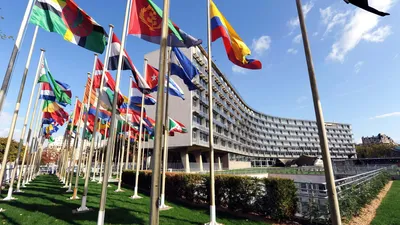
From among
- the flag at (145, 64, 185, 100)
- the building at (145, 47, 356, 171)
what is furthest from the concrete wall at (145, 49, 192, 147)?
the flag at (145, 64, 185, 100)

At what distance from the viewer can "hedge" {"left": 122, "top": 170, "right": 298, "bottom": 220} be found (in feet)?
29.6

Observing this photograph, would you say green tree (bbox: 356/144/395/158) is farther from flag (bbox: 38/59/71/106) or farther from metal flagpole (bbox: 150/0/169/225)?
metal flagpole (bbox: 150/0/169/225)

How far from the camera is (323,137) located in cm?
484

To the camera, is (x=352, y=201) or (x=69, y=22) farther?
(x=352, y=201)

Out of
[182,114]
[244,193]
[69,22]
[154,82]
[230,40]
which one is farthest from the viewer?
[182,114]

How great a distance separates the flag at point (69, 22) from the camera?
7477mm

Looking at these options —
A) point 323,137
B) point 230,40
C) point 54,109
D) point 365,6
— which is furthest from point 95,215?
point 54,109

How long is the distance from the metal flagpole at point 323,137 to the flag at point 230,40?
321 centimetres

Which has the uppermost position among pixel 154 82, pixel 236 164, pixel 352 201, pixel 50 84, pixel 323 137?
pixel 154 82

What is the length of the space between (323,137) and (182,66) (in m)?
7.54

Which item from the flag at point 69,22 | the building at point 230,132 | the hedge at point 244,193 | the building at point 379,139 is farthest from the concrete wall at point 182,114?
the building at point 379,139

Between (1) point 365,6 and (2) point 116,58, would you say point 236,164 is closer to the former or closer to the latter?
(2) point 116,58

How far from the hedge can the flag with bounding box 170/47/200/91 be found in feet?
17.9

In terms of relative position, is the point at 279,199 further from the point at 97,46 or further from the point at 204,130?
the point at 204,130
